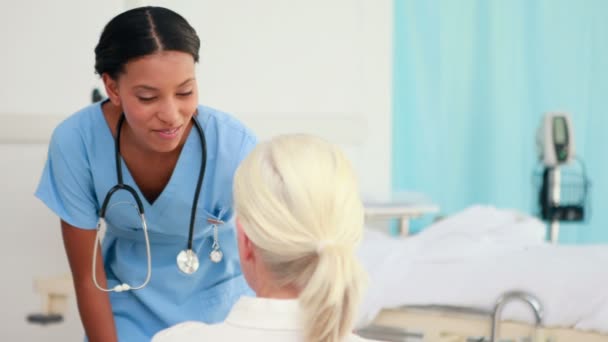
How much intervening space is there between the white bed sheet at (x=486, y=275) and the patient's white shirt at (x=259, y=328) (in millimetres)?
1201

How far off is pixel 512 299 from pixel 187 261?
3.26ft

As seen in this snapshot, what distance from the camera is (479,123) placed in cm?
427

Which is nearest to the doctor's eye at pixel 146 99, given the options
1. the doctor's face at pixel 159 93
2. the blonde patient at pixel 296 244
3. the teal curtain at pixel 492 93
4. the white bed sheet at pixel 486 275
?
the doctor's face at pixel 159 93

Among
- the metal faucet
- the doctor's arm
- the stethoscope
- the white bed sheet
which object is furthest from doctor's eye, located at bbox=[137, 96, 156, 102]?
the metal faucet

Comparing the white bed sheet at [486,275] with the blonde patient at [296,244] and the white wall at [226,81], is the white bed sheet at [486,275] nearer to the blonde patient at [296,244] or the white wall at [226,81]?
the white wall at [226,81]

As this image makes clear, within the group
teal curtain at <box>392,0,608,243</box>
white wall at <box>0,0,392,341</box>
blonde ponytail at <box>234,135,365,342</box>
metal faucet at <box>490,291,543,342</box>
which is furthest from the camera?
teal curtain at <box>392,0,608,243</box>

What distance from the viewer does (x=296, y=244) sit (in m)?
1.12

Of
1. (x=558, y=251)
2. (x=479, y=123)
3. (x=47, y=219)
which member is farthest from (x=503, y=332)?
(x=479, y=123)

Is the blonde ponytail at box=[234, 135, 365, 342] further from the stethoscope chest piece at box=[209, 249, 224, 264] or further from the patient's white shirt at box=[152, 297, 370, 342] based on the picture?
the stethoscope chest piece at box=[209, 249, 224, 264]

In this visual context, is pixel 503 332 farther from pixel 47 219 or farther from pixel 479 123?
pixel 479 123

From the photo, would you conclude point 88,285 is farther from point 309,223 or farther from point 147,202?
point 309,223

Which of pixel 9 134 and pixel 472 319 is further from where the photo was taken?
pixel 9 134

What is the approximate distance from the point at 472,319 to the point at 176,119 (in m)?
1.16

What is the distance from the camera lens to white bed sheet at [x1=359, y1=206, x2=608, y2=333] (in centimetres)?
228
